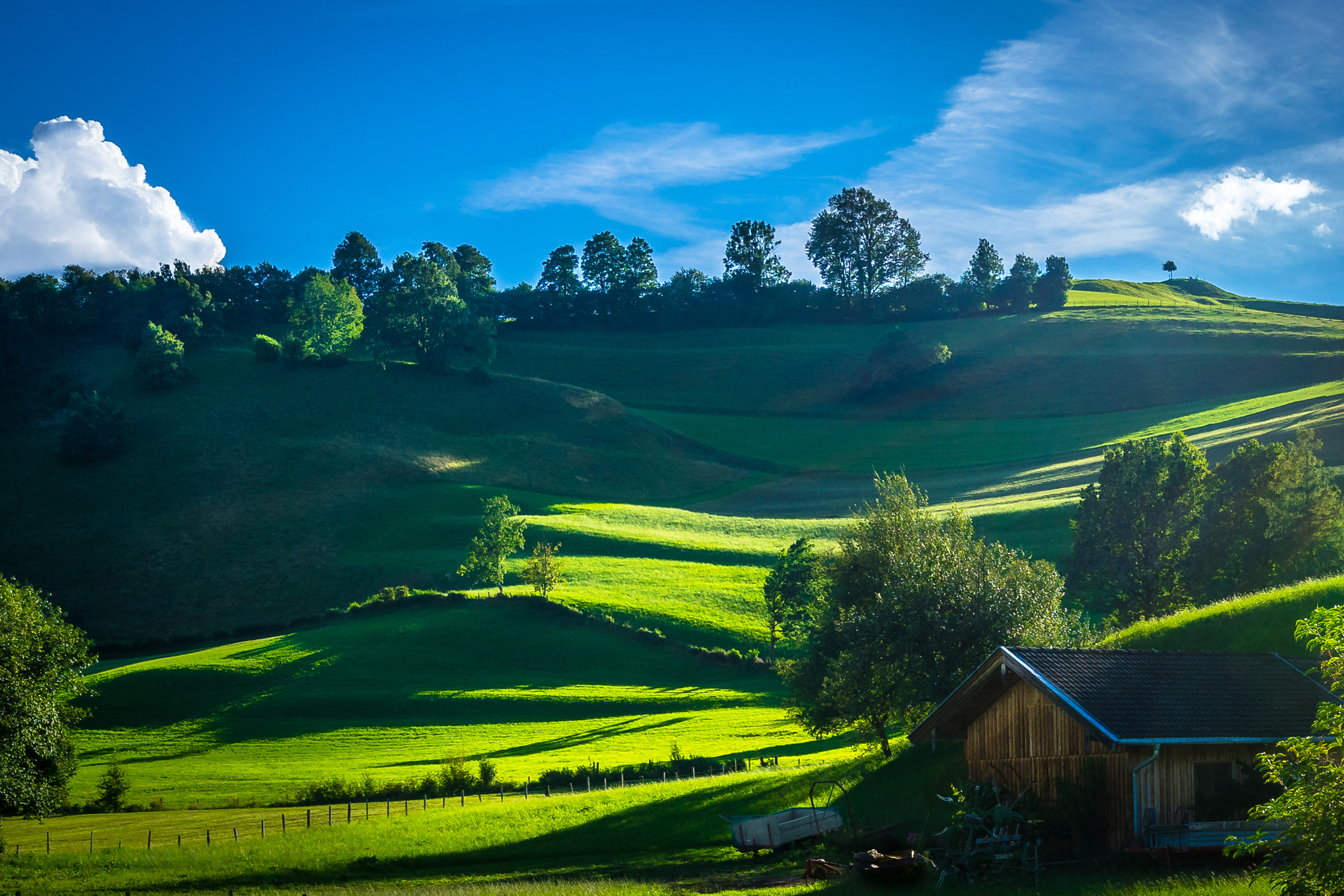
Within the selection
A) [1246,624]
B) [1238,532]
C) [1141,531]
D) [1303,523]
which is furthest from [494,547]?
[1303,523]

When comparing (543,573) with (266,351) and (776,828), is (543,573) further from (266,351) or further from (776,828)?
(266,351)

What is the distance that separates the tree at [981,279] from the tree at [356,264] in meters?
110

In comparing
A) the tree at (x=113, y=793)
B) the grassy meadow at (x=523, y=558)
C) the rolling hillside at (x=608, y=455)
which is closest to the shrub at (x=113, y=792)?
the tree at (x=113, y=793)

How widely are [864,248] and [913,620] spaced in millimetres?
154578

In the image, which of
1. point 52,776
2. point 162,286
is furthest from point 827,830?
point 162,286

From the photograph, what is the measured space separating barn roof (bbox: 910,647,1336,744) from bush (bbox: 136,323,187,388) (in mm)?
109785

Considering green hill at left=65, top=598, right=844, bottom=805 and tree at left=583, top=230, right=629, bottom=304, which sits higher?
tree at left=583, top=230, right=629, bottom=304

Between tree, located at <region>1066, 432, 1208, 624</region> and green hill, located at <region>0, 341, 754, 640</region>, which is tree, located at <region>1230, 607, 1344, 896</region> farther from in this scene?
green hill, located at <region>0, 341, 754, 640</region>

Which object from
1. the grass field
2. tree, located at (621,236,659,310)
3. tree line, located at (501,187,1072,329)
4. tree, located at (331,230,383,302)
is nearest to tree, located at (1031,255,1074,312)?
tree line, located at (501,187,1072,329)

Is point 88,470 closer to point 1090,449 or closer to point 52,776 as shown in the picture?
point 52,776

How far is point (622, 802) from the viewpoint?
32.1 metres

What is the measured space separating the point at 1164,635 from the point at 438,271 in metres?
107

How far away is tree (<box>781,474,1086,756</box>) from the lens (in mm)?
31922

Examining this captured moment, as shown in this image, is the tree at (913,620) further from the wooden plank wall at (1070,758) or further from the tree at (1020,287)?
the tree at (1020,287)
